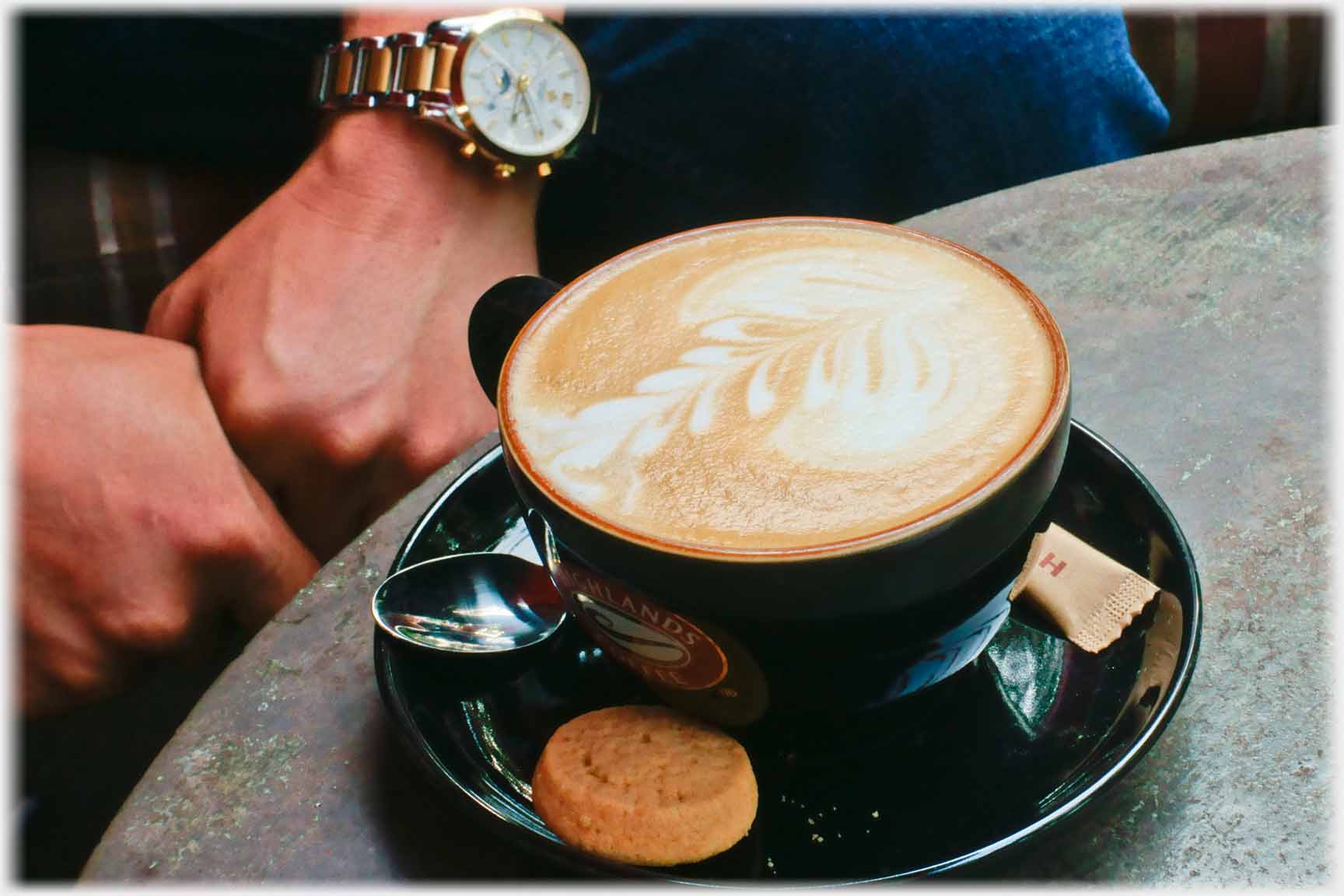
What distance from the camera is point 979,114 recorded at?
96 centimetres

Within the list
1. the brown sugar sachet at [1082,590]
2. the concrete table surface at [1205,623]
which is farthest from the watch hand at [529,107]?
the brown sugar sachet at [1082,590]

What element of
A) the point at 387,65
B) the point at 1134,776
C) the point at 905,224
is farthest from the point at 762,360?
the point at 387,65

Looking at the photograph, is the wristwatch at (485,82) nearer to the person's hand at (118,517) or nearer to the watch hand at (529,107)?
the watch hand at (529,107)

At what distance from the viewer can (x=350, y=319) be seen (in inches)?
36.0

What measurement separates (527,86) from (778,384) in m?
0.52

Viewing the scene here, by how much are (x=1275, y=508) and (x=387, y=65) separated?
0.74m

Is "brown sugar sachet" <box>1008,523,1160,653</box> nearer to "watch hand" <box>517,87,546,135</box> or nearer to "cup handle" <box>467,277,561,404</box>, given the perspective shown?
"cup handle" <box>467,277,561,404</box>

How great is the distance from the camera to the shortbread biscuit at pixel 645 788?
47 centimetres

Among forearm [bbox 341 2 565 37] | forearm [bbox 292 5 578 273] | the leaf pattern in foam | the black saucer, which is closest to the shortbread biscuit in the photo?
the black saucer

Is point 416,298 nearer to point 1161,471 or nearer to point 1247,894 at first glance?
point 1161,471

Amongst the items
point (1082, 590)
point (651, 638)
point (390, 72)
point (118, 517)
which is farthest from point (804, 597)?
point (390, 72)

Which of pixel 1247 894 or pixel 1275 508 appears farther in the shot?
pixel 1275 508

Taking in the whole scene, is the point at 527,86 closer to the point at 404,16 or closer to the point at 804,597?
the point at 404,16

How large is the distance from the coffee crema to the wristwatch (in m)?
0.34
